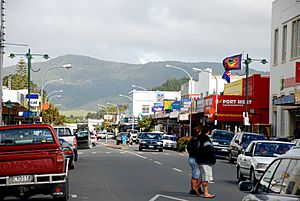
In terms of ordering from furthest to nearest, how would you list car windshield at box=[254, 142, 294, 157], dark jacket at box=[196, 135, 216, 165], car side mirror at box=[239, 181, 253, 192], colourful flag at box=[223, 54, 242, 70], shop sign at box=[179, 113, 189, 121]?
shop sign at box=[179, 113, 189, 121] < colourful flag at box=[223, 54, 242, 70] < car windshield at box=[254, 142, 294, 157] < dark jacket at box=[196, 135, 216, 165] < car side mirror at box=[239, 181, 253, 192]

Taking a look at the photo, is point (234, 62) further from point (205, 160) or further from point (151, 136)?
point (205, 160)

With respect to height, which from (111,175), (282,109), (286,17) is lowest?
(111,175)

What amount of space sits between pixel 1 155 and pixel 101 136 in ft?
386

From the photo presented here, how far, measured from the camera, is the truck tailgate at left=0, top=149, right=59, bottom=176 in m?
13.9

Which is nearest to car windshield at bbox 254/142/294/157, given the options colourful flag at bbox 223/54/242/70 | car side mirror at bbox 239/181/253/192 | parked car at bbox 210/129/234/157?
car side mirror at bbox 239/181/253/192

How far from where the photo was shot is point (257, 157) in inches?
815

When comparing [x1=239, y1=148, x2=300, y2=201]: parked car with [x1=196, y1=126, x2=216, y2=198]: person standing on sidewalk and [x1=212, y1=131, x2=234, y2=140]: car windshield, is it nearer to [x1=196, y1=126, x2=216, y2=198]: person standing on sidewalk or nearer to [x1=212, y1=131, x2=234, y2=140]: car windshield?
[x1=196, y1=126, x2=216, y2=198]: person standing on sidewalk

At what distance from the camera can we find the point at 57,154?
14.1 metres

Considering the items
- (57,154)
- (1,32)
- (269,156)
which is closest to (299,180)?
(57,154)

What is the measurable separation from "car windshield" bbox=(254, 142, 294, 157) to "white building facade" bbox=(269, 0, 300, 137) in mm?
24036

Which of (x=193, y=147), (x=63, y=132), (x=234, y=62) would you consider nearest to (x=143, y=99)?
(x=234, y=62)

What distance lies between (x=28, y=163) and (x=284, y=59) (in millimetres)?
39940

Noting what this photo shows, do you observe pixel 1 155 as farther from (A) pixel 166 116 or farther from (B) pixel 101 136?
(B) pixel 101 136

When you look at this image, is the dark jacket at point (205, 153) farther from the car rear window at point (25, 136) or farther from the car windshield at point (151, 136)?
the car windshield at point (151, 136)
